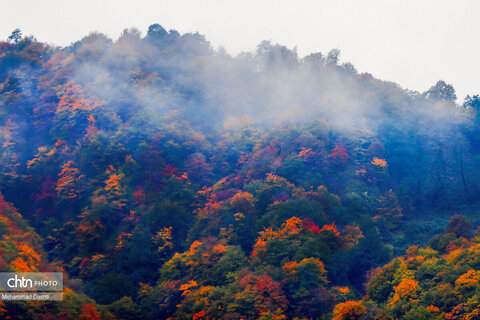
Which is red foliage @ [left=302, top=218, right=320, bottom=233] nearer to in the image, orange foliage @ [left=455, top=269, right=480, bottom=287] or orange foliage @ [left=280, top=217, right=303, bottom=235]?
orange foliage @ [left=280, top=217, right=303, bottom=235]

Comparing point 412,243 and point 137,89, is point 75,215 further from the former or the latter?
point 412,243

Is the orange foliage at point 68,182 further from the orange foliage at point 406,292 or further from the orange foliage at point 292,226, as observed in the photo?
the orange foliage at point 406,292

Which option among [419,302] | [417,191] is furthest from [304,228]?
[417,191]

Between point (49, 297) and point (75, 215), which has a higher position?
point (75, 215)

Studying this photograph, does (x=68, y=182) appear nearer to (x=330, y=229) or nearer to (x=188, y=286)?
(x=188, y=286)

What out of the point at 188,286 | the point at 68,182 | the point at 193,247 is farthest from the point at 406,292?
the point at 68,182

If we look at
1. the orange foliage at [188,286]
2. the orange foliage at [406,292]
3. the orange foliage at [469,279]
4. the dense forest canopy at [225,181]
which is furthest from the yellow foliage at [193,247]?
the orange foliage at [469,279]

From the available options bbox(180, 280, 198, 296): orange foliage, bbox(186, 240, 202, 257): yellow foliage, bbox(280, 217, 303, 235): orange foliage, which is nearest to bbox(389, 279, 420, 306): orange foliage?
bbox(280, 217, 303, 235): orange foliage

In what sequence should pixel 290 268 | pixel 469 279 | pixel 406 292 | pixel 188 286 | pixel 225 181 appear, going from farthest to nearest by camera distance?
pixel 225 181 < pixel 188 286 < pixel 290 268 < pixel 406 292 < pixel 469 279

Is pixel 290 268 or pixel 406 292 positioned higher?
pixel 290 268
